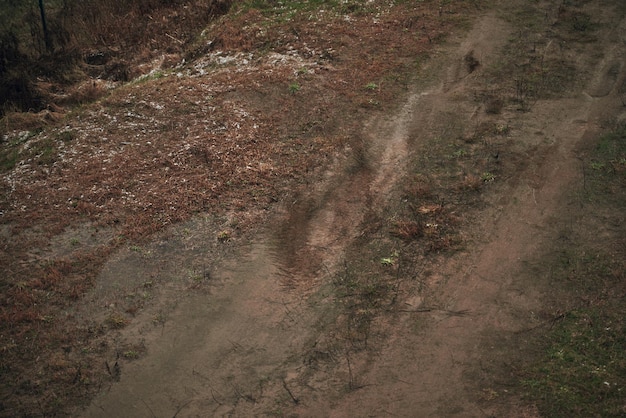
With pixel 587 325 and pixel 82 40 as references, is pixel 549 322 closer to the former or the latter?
pixel 587 325

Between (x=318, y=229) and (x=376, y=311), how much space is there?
258 cm

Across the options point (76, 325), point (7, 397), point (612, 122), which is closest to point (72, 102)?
point (76, 325)

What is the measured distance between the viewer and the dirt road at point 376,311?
33.0ft

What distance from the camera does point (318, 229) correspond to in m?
13.1

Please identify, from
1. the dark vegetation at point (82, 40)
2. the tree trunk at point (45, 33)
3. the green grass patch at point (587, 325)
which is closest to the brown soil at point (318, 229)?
the green grass patch at point (587, 325)

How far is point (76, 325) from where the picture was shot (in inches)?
447

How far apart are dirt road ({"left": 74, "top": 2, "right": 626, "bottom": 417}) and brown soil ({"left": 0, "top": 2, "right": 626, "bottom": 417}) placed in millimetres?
38

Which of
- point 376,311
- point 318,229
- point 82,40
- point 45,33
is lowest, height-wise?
point 376,311

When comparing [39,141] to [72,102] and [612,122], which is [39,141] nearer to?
[72,102]

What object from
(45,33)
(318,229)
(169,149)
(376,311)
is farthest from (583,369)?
(45,33)

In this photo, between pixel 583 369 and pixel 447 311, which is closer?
pixel 583 369

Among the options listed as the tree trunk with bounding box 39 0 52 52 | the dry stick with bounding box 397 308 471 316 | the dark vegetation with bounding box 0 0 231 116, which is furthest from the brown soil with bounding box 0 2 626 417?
the tree trunk with bounding box 39 0 52 52

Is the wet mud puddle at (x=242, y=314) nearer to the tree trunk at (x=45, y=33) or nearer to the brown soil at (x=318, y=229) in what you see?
the brown soil at (x=318, y=229)

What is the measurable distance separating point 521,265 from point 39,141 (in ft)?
39.8
